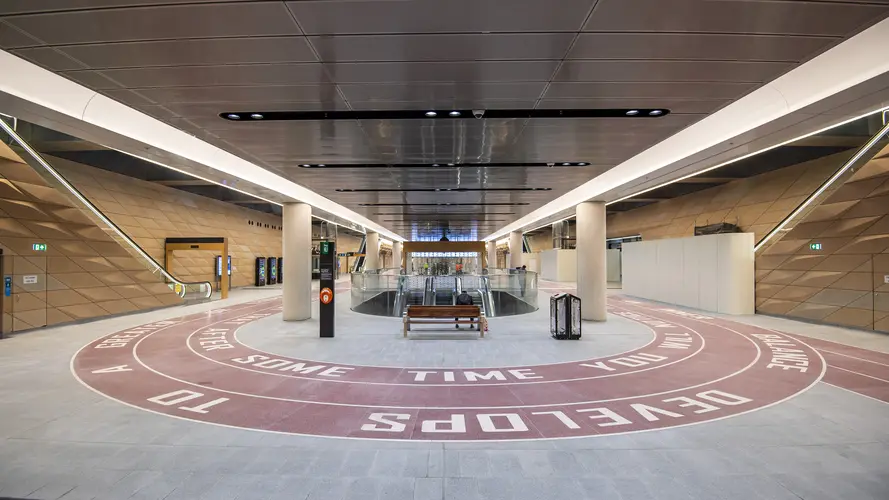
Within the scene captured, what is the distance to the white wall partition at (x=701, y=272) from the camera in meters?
15.2

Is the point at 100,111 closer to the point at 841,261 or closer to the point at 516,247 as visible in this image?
the point at 841,261

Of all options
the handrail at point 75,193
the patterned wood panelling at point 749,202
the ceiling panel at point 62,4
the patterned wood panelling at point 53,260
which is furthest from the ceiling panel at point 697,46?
the handrail at point 75,193

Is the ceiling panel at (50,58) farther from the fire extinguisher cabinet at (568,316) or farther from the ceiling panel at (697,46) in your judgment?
the fire extinguisher cabinet at (568,316)

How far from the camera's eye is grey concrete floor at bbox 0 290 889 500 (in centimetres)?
354

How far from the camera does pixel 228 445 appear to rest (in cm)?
440

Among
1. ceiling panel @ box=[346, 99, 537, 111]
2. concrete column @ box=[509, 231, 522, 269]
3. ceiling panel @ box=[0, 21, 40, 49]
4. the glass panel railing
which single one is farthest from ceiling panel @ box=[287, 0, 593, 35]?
concrete column @ box=[509, 231, 522, 269]

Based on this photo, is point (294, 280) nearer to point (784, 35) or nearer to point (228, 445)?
point (228, 445)

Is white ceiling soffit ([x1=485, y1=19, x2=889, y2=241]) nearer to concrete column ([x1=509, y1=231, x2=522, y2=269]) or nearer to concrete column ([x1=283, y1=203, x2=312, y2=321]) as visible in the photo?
concrete column ([x1=283, y1=203, x2=312, y2=321])

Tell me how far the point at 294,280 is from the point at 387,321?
364 centimetres

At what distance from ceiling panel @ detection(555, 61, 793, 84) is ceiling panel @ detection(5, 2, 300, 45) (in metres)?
3.29

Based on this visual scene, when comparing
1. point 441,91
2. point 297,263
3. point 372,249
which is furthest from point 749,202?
point 372,249

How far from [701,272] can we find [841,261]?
453cm

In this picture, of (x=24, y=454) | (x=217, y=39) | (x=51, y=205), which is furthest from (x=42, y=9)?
(x=51, y=205)

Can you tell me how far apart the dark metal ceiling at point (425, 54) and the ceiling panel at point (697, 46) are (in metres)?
0.02
